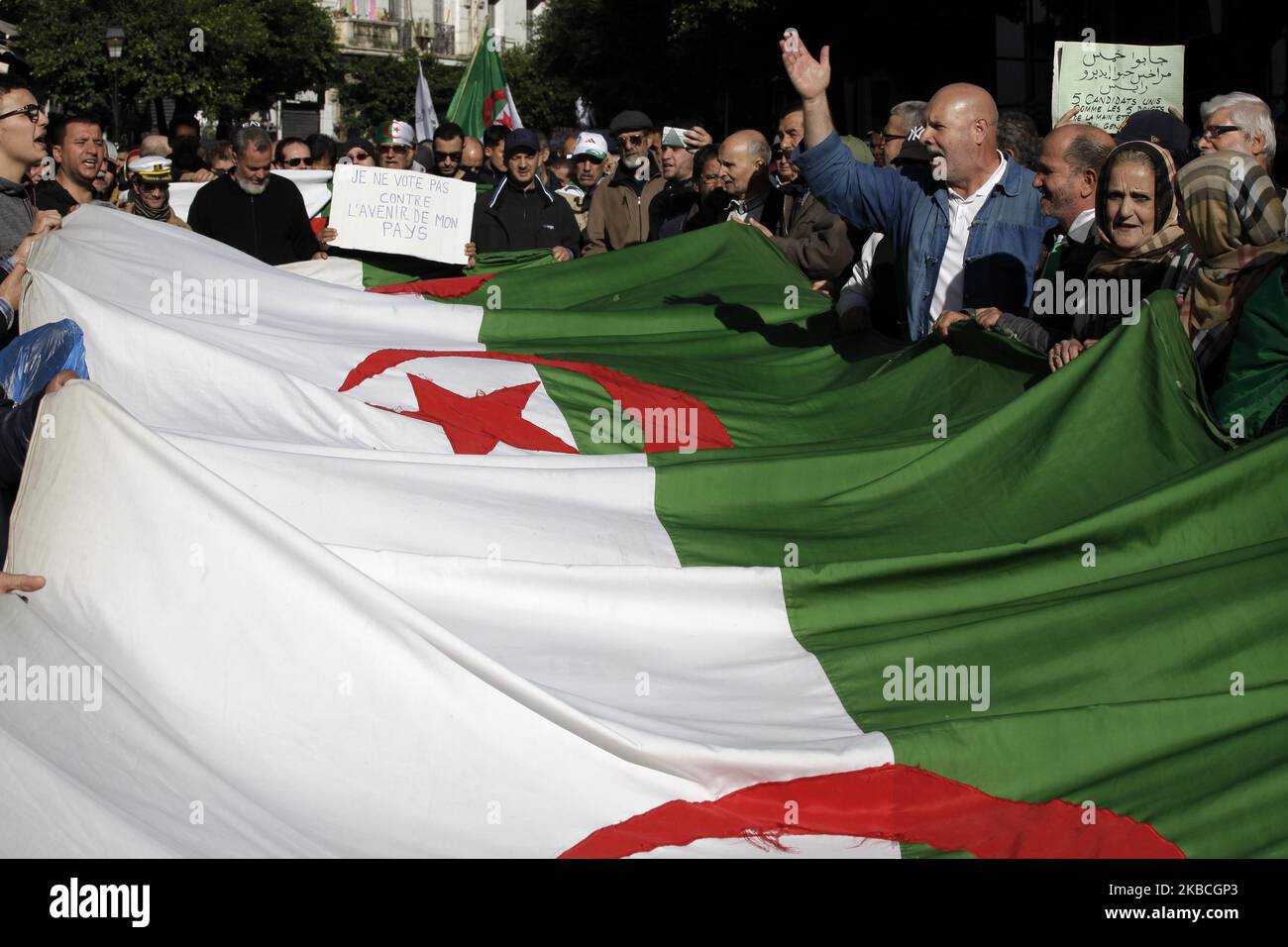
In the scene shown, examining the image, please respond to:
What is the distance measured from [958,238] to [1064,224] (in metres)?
0.48

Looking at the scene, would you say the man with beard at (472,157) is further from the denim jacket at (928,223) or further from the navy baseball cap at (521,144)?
the denim jacket at (928,223)

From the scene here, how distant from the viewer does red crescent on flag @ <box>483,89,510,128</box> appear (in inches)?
561

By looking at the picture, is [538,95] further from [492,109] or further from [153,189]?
[153,189]

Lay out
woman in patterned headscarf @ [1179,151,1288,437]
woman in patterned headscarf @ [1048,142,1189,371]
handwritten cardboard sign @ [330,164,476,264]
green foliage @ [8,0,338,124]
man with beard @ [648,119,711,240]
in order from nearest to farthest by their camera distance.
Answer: woman in patterned headscarf @ [1179,151,1288,437] → woman in patterned headscarf @ [1048,142,1189,371] → handwritten cardboard sign @ [330,164,476,264] → man with beard @ [648,119,711,240] → green foliage @ [8,0,338,124]

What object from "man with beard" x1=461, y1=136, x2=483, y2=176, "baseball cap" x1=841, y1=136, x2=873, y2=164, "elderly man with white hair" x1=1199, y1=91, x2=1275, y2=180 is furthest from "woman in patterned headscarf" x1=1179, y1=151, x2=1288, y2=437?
"man with beard" x1=461, y1=136, x2=483, y2=176

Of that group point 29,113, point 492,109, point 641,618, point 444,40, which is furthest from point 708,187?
point 444,40

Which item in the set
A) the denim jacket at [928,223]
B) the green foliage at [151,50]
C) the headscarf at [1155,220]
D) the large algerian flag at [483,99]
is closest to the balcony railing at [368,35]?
the green foliage at [151,50]

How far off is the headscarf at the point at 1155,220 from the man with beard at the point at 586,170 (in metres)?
5.93

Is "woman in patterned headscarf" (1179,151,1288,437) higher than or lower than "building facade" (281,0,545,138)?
lower

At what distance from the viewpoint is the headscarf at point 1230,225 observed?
4031 mm

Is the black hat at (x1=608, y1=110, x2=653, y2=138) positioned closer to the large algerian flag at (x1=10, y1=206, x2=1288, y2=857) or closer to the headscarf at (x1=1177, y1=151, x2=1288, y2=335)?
the large algerian flag at (x1=10, y1=206, x2=1288, y2=857)

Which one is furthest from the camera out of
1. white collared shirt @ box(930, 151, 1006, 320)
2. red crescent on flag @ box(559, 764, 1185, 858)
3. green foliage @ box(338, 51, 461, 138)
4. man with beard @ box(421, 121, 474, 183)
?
green foliage @ box(338, 51, 461, 138)

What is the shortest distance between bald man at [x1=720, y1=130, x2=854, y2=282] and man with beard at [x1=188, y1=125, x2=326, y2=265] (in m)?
2.48
